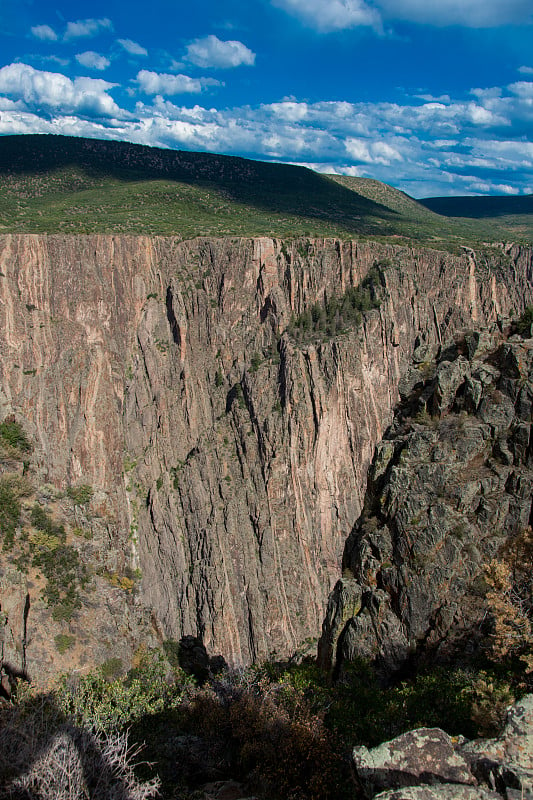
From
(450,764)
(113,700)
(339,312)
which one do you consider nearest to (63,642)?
(113,700)

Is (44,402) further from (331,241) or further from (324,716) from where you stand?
(324,716)

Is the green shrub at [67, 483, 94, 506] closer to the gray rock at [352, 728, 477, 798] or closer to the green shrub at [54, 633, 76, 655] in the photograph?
the green shrub at [54, 633, 76, 655]

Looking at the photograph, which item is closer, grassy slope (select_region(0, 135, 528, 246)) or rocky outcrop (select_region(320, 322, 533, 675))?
rocky outcrop (select_region(320, 322, 533, 675))

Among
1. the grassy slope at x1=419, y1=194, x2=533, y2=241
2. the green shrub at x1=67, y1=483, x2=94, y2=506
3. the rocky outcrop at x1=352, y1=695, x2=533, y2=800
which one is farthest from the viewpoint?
the grassy slope at x1=419, y1=194, x2=533, y2=241

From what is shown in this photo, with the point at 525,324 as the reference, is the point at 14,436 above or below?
below

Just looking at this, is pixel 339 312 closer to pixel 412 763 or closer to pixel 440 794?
pixel 412 763

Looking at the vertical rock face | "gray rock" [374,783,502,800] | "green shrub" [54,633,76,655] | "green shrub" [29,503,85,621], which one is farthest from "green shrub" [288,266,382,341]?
"gray rock" [374,783,502,800]
